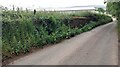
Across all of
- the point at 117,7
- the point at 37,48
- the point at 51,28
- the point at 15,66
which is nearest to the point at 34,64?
the point at 15,66

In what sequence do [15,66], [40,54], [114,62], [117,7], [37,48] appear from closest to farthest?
1. [15,66]
2. [114,62]
3. [40,54]
4. [37,48]
5. [117,7]

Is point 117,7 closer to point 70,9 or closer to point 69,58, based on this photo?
point 70,9

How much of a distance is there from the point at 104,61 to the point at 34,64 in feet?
9.16

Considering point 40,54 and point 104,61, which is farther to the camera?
point 40,54

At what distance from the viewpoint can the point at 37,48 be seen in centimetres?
1366

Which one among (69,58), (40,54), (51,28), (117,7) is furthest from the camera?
(117,7)

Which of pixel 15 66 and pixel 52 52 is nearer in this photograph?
pixel 15 66

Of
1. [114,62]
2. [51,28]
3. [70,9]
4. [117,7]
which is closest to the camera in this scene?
[114,62]

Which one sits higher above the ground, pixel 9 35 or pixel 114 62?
pixel 9 35

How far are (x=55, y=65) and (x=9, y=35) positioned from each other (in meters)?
3.29

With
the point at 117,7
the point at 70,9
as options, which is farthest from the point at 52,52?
the point at 70,9

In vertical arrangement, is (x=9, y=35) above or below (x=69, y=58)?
above

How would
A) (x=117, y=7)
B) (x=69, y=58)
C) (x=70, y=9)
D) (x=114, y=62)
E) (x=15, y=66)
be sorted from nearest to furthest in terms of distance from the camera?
(x=15, y=66)
(x=114, y=62)
(x=69, y=58)
(x=117, y=7)
(x=70, y=9)

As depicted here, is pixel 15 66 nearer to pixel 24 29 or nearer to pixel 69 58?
pixel 69 58
